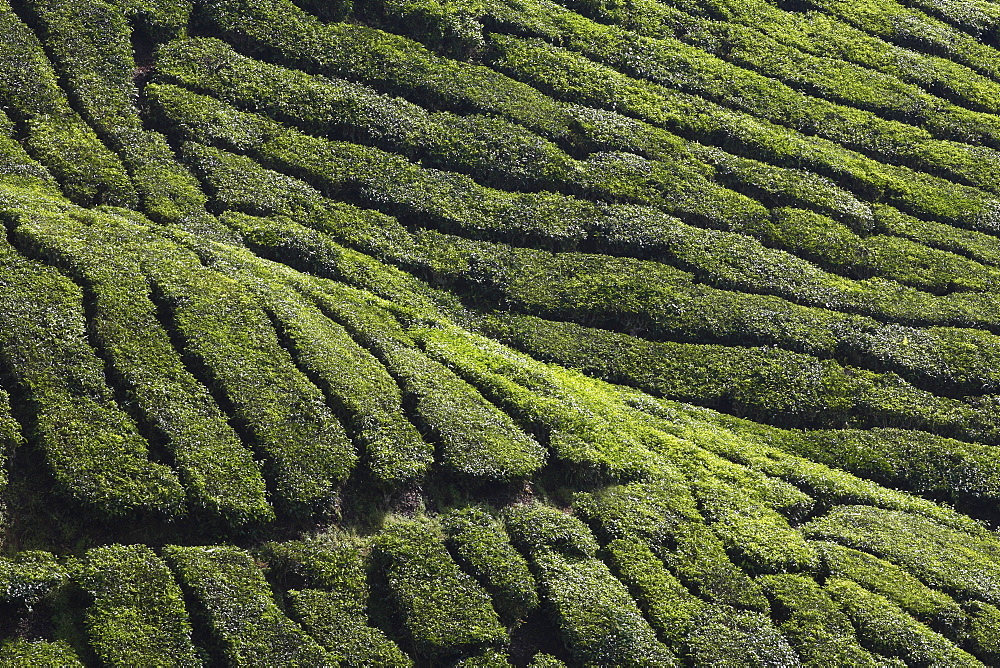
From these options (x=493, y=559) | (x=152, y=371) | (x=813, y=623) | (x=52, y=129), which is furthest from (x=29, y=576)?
(x=52, y=129)

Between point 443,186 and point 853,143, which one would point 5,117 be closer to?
point 443,186

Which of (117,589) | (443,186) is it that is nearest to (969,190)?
(443,186)

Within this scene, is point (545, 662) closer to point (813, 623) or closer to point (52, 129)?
point (813, 623)

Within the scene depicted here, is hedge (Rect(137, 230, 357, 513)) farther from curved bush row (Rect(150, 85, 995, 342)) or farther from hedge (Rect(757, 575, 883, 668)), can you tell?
hedge (Rect(757, 575, 883, 668))

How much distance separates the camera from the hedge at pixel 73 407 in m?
25.8

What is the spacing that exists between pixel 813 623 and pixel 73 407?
803 inches

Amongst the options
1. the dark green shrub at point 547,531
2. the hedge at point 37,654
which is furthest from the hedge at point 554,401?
the hedge at point 37,654

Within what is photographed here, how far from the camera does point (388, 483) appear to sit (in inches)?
1120

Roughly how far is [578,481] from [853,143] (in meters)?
26.0

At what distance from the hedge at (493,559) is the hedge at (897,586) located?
9.14 metres

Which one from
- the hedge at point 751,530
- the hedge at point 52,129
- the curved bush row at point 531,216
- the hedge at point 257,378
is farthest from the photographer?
the curved bush row at point 531,216

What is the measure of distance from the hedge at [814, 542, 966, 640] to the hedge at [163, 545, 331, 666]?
49.0 ft

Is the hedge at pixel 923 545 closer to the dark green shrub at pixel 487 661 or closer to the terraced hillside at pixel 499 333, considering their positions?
the terraced hillside at pixel 499 333

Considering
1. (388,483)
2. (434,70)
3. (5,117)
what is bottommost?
(388,483)
